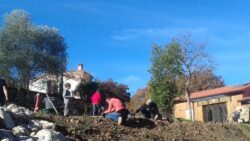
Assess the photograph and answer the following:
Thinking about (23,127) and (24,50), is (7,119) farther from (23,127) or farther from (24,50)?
(24,50)

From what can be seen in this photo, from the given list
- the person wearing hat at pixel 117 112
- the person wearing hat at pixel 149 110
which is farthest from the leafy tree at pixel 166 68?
the person wearing hat at pixel 117 112

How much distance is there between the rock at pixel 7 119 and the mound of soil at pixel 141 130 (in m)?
1.37

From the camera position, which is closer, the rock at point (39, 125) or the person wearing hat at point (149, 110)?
the rock at point (39, 125)

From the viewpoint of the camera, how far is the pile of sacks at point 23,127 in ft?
34.8

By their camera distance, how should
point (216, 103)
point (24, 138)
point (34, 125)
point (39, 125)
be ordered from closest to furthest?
point (24, 138)
point (34, 125)
point (39, 125)
point (216, 103)

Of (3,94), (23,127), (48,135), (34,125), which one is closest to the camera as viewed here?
(48,135)

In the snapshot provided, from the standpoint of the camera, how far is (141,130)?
15375 millimetres

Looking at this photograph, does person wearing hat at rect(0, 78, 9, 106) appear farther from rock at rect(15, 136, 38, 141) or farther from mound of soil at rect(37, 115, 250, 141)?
rock at rect(15, 136, 38, 141)

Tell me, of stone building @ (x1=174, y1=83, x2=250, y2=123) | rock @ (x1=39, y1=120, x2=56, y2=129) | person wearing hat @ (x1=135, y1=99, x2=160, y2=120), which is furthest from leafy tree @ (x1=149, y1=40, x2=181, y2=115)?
rock @ (x1=39, y1=120, x2=56, y2=129)

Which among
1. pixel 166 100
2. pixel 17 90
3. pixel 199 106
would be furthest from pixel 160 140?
pixel 199 106

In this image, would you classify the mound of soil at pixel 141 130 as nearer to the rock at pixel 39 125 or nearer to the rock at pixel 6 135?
the rock at pixel 39 125

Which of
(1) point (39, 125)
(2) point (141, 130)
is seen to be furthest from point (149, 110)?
(1) point (39, 125)

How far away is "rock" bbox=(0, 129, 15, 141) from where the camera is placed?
10163 millimetres

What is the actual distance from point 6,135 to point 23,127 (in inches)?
44.9
